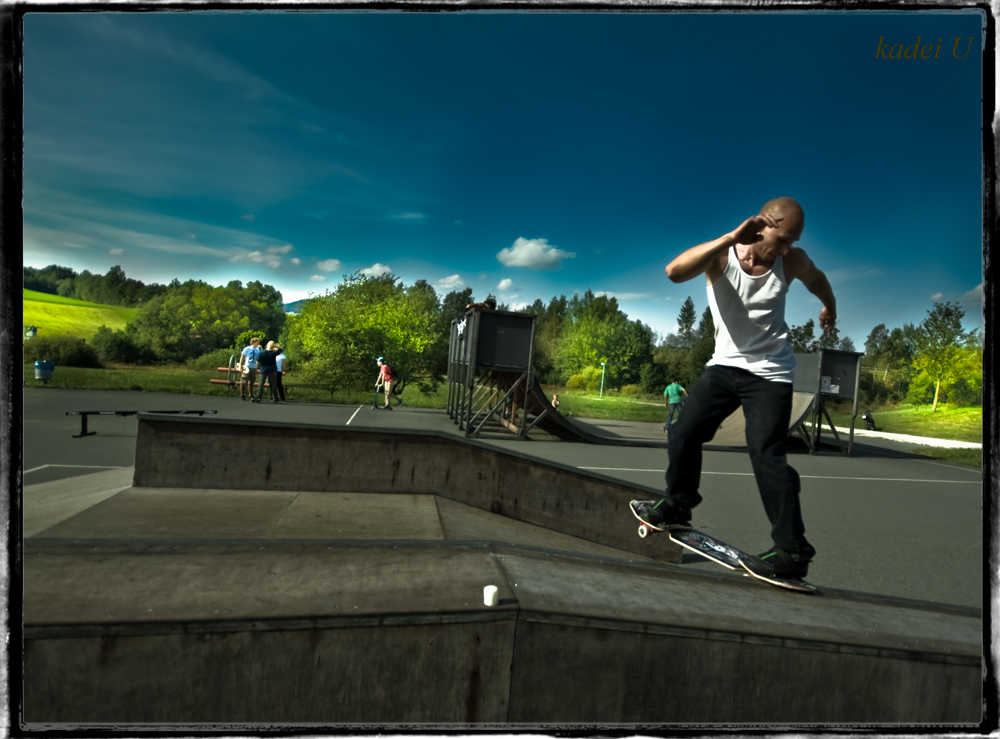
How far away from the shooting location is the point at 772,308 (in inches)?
102

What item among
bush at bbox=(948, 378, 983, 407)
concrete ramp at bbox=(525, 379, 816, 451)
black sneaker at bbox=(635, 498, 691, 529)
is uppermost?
bush at bbox=(948, 378, 983, 407)

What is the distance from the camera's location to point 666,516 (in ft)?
10.00

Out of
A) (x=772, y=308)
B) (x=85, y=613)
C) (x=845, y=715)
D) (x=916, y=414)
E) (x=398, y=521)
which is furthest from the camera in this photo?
(x=916, y=414)

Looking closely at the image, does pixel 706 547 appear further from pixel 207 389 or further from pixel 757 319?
pixel 207 389

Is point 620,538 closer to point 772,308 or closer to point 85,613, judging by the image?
point 772,308

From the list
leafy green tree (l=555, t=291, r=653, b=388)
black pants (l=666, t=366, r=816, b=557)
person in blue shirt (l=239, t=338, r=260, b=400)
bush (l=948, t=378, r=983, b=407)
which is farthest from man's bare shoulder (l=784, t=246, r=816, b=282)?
leafy green tree (l=555, t=291, r=653, b=388)

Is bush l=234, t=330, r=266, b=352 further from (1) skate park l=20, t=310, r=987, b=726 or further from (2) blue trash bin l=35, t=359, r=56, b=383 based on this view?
(1) skate park l=20, t=310, r=987, b=726

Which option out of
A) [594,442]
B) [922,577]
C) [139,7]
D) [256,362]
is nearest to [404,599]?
[139,7]

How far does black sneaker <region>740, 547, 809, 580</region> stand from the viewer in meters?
2.66

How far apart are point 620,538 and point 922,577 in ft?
9.75

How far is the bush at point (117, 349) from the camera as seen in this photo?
18.1 metres

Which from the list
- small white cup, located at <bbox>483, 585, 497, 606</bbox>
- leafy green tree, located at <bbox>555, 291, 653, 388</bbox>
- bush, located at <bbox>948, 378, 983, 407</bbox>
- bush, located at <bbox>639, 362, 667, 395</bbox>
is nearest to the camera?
bush, located at <bbox>948, 378, 983, 407</bbox>

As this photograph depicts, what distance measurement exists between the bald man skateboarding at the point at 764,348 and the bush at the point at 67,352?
2091cm

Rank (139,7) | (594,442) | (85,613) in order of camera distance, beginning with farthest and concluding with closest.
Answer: (594,442), (85,613), (139,7)
